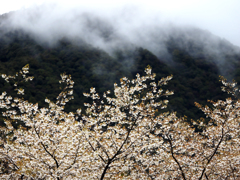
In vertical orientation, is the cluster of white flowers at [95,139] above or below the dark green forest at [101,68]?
below

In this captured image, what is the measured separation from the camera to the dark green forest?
37.7 m

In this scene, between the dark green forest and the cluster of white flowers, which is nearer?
the cluster of white flowers

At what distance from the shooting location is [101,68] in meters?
51.2

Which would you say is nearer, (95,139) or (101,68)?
(95,139)

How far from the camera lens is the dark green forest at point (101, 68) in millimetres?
37738

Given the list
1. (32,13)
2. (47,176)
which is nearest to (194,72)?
(47,176)

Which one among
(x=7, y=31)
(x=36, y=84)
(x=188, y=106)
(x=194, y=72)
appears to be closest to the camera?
(x=36, y=84)

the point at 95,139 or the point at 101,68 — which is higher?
the point at 101,68

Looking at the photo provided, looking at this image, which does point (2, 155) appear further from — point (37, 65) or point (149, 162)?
point (37, 65)

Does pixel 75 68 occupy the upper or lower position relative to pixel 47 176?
upper

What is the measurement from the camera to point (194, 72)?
179 ft

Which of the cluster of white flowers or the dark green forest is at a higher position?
the dark green forest

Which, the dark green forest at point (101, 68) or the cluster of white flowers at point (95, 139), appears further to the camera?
the dark green forest at point (101, 68)

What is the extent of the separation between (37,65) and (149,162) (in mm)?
43559
